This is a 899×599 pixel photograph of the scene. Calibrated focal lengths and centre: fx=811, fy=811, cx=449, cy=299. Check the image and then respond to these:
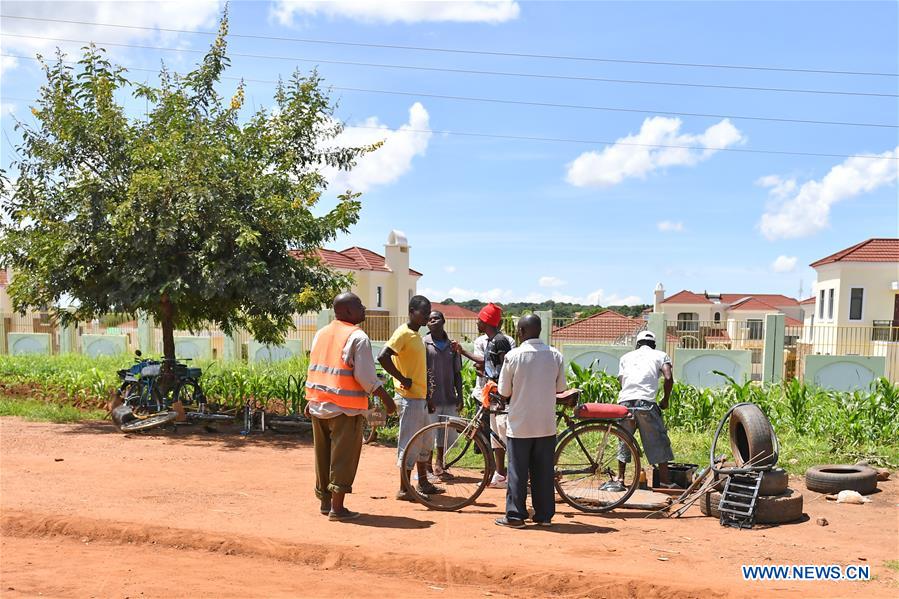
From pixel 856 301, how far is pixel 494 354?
34276mm

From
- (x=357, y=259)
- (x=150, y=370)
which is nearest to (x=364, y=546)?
(x=150, y=370)

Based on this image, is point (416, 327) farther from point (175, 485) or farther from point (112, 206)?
point (112, 206)

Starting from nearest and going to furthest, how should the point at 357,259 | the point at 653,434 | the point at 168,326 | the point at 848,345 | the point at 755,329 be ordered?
the point at 653,434, the point at 168,326, the point at 755,329, the point at 848,345, the point at 357,259

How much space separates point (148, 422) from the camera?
12336 millimetres

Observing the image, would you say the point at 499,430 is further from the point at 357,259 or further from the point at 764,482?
the point at 357,259

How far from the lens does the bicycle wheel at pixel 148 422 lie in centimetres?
1227

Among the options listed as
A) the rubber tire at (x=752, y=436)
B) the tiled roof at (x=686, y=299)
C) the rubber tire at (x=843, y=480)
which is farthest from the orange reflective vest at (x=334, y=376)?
the tiled roof at (x=686, y=299)

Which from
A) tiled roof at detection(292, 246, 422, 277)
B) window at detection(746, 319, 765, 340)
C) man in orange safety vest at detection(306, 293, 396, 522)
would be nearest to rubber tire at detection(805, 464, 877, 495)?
man in orange safety vest at detection(306, 293, 396, 522)

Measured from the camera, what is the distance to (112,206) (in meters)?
12.5

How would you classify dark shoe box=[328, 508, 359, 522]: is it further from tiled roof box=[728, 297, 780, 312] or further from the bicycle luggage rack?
tiled roof box=[728, 297, 780, 312]

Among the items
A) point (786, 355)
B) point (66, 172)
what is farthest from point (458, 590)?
point (786, 355)

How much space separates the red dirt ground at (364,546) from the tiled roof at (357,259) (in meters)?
30.8

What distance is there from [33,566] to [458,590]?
3.10 meters

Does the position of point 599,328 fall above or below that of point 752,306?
below
